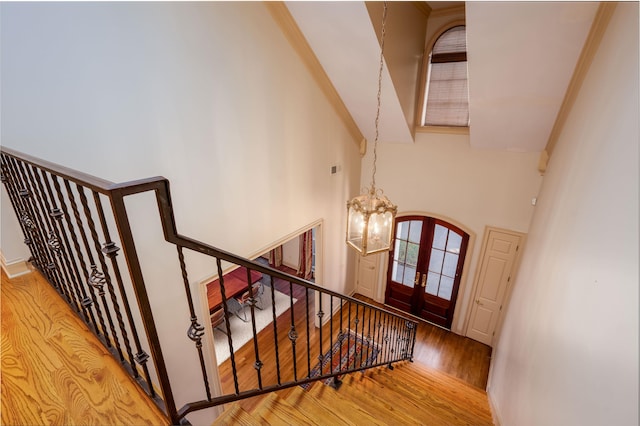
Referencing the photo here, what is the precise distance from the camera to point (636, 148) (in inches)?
48.0

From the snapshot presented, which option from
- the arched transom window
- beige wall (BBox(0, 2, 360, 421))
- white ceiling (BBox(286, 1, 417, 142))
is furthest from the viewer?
the arched transom window

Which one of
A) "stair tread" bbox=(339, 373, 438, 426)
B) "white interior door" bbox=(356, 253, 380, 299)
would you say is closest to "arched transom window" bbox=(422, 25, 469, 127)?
"white interior door" bbox=(356, 253, 380, 299)

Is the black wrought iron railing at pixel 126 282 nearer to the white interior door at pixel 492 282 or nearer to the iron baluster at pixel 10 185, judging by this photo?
the iron baluster at pixel 10 185

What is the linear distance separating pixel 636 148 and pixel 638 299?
2.02 ft

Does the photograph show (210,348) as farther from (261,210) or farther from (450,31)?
(450,31)

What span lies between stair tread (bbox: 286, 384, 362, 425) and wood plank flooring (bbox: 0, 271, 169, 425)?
35.1 inches

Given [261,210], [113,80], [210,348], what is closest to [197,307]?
[210,348]

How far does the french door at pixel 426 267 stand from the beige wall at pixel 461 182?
18 centimetres

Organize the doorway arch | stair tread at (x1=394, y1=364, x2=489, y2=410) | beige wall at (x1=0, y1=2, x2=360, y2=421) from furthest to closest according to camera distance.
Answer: the doorway arch → stair tread at (x1=394, y1=364, x2=489, y2=410) → beige wall at (x1=0, y1=2, x2=360, y2=421)

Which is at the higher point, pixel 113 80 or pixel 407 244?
pixel 113 80

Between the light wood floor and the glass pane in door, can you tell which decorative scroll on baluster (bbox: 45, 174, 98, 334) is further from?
the glass pane in door

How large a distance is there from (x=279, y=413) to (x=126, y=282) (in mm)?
1697

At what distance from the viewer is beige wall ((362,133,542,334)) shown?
14.0 feet

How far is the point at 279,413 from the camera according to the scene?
1.71 metres
